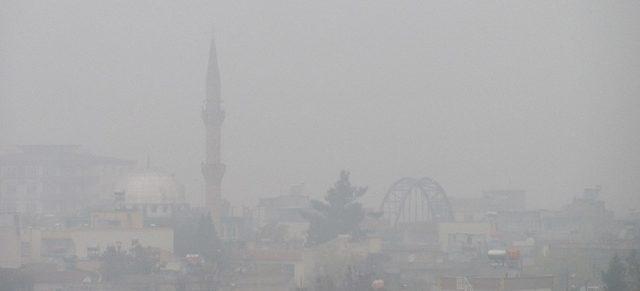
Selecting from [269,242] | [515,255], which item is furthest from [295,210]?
[515,255]

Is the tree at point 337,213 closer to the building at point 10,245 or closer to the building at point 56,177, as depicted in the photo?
the building at point 10,245

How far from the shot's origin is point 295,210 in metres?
54.4

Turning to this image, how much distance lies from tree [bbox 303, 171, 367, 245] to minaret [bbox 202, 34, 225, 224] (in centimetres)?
447

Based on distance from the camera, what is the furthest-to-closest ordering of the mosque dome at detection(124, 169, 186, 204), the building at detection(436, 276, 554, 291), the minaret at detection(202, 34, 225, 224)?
the mosque dome at detection(124, 169, 186, 204), the minaret at detection(202, 34, 225, 224), the building at detection(436, 276, 554, 291)

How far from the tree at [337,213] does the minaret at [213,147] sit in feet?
14.6

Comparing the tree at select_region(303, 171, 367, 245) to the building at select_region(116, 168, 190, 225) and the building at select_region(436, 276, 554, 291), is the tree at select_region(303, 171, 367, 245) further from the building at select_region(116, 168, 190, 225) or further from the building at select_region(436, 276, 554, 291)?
the building at select_region(436, 276, 554, 291)

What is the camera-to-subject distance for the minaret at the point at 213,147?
4772 cm

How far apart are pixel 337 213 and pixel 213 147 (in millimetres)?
6650

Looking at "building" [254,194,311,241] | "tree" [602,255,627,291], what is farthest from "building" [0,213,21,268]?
"building" [254,194,311,241]

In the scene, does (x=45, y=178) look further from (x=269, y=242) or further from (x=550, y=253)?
(x=550, y=253)

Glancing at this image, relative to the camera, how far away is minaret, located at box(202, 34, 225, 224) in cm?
4772

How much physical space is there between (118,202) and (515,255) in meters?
26.8

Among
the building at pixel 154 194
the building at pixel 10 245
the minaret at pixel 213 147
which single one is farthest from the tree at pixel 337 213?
the building at pixel 10 245

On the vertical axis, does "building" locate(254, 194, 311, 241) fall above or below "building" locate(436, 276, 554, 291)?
above
